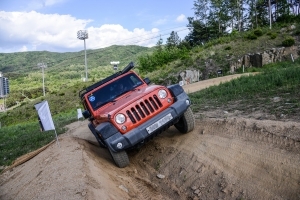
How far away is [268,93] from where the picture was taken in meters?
10.4

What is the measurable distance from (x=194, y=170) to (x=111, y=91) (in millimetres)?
2842

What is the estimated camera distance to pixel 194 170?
224 inches

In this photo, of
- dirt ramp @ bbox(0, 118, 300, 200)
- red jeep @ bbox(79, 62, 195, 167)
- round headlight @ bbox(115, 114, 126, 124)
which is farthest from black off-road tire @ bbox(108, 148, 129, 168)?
round headlight @ bbox(115, 114, 126, 124)

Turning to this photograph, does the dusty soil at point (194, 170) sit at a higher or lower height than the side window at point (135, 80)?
lower

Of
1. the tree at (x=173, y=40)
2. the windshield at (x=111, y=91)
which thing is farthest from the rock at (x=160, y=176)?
the tree at (x=173, y=40)

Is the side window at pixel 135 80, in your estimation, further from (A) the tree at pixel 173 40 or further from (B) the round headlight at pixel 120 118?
(A) the tree at pixel 173 40

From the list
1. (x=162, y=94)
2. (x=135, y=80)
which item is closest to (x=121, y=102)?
(x=162, y=94)

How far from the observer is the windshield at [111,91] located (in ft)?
23.7

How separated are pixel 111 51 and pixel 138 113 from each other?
153 m

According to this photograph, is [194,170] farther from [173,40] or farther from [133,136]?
[173,40]

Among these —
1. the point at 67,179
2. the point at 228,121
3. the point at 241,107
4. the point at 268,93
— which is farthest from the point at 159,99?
the point at 268,93

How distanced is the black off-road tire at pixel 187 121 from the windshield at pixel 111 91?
4.75 feet

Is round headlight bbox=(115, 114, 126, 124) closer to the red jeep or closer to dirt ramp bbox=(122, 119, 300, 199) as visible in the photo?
the red jeep

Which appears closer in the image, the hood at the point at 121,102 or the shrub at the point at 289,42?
the hood at the point at 121,102
